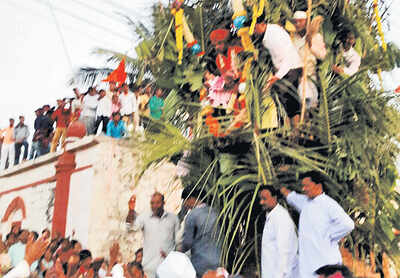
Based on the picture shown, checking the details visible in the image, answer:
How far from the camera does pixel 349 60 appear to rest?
302 centimetres

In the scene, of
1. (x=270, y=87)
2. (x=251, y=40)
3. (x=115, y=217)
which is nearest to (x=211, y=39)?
(x=251, y=40)

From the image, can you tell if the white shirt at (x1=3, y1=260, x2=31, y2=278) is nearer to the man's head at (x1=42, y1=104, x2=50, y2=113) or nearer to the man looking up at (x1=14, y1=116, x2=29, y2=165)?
the man's head at (x1=42, y1=104, x2=50, y2=113)

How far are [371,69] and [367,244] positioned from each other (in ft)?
3.09

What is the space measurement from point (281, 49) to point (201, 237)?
115cm

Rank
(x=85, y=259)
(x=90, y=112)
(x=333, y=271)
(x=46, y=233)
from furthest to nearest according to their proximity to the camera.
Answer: (x=90, y=112), (x=46, y=233), (x=85, y=259), (x=333, y=271)

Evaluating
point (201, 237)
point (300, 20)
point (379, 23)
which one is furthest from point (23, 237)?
point (379, 23)

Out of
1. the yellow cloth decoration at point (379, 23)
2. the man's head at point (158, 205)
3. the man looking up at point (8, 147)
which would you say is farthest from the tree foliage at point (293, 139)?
the man looking up at point (8, 147)

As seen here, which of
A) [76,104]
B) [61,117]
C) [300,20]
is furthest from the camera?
[61,117]

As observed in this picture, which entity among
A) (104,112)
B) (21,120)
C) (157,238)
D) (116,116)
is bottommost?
(157,238)

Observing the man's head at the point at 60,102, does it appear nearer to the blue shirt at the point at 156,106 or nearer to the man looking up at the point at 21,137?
the man looking up at the point at 21,137

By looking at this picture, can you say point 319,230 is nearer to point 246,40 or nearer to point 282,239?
point 282,239

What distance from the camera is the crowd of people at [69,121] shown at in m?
6.53

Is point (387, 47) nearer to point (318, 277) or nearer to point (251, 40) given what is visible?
point (251, 40)

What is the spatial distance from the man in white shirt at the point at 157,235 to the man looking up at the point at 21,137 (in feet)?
17.2
